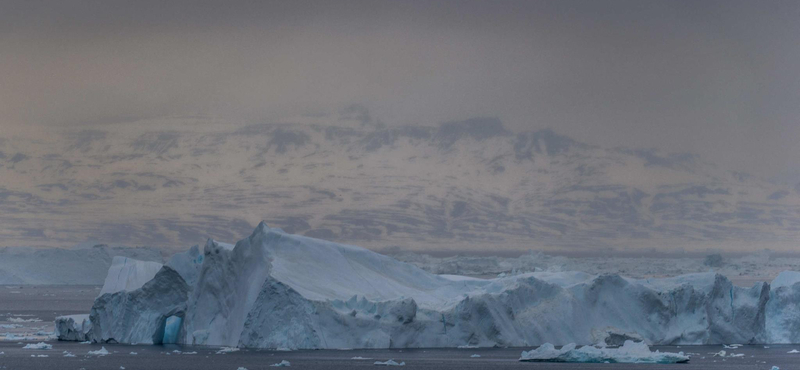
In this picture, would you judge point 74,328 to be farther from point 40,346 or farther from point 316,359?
point 316,359

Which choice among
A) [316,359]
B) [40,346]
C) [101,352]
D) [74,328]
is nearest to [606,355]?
[316,359]

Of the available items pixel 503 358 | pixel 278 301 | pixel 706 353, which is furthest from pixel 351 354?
pixel 706 353

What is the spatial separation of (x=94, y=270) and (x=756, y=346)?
101 meters

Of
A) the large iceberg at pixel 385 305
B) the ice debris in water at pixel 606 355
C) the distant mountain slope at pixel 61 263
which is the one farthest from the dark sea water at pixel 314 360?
the distant mountain slope at pixel 61 263

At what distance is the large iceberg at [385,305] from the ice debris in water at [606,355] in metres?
3.94

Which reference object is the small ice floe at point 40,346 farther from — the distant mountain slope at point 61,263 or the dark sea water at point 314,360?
the distant mountain slope at point 61,263

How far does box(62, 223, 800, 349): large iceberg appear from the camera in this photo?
91.8ft

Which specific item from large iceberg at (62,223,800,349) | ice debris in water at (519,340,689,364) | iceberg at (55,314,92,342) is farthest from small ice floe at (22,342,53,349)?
ice debris in water at (519,340,689,364)

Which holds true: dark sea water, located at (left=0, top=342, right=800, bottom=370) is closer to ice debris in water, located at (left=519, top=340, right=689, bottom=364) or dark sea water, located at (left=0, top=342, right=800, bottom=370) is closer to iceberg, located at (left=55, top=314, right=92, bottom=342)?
ice debris in water, located at (left=519, top=340, right=689, bottom=364)

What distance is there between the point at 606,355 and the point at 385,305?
6.74 m

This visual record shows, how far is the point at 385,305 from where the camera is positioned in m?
28.5

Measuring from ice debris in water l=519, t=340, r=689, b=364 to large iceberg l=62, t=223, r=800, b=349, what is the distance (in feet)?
12.9

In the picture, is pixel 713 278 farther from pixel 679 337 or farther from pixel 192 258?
pixel 192 258

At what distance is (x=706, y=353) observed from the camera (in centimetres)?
2923
